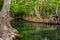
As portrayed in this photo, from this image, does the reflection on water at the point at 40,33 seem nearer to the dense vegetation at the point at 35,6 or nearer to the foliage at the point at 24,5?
the dense vegetation at the point at 35,6

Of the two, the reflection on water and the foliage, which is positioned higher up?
the foliage

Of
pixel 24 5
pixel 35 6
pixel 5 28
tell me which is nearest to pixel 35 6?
pixel 35 6

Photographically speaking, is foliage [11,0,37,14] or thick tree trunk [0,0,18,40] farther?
foliage [11,0,37,14]

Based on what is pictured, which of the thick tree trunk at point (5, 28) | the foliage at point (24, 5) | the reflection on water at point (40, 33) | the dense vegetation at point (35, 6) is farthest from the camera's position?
the foliage at point (24, 5)

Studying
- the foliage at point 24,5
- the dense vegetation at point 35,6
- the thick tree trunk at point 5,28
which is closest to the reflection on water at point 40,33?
the thick tree trunk at point 5,28

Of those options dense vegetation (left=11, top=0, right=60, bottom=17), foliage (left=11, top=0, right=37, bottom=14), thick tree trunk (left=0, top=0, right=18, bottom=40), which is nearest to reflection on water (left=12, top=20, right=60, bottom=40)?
thick tree trunk (left=0, top=0, right=18, bottom=40)

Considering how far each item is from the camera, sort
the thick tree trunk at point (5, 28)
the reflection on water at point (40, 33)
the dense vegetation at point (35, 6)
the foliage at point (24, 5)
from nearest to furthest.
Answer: the thick tree trunk at point (5, 28)
the reflection on water at point (40, 33)
the dense vegetation at point (35, 6)
the foliage at point (24, 5)

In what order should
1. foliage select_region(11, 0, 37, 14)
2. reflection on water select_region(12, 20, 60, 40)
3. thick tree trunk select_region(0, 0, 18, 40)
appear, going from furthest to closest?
foliage select_region(11, 0, 37, 14) → reflection on water select_region(12, 20, 60, 40) → thick tree trunk select_region(0, 0, 18, 40)

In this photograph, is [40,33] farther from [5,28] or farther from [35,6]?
[35,6]

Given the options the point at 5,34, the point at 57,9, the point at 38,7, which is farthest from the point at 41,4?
the point at 5,34

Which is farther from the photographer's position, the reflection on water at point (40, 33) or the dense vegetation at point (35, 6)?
the dense vegetation at point (35, 6)

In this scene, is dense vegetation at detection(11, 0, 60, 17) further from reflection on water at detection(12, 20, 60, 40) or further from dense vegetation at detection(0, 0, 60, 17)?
reflection on water at detection(12, 20, 60, 40)

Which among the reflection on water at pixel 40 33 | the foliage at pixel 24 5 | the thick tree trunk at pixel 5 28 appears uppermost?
the foliage at pixel 24 5

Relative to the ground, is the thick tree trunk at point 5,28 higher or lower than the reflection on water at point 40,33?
higher
